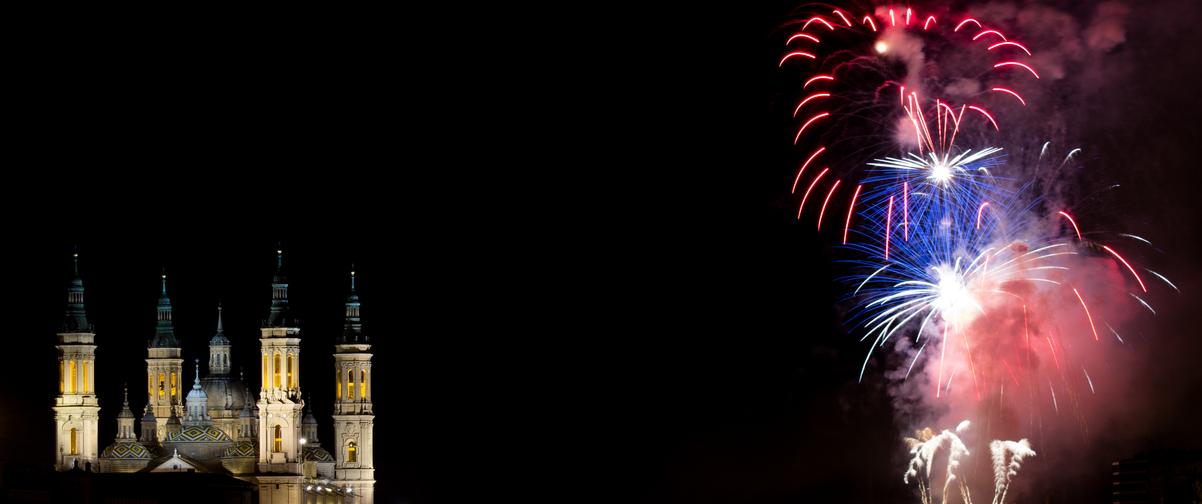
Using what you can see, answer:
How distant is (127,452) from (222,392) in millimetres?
10859

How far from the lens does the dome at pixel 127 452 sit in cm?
11456

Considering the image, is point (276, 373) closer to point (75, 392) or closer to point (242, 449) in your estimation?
point (242, 449)

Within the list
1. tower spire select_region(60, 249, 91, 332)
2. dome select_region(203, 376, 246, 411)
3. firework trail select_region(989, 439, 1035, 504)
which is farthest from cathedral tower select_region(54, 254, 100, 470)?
firework trail select_region(989, 439, 1035, 504)

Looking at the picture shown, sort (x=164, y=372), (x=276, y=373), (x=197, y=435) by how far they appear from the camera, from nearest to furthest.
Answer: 1. (x=276, y=373)
2. (x=197, y=435)
3. (x=164, y=372)

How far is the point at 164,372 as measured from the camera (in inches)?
4911

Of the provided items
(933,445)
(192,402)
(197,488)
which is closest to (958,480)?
(933,445)

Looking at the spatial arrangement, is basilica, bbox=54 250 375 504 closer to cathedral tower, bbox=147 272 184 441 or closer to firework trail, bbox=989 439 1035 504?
cathedral tower, bbox=147 272 184 441

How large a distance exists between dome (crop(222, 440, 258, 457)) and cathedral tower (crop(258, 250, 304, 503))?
105 cm

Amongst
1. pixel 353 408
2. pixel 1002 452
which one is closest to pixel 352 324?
pixel 353 408

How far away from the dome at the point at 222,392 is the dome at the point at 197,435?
6.37 metres

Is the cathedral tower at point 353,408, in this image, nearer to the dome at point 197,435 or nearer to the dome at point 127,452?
the dome at point 197,435

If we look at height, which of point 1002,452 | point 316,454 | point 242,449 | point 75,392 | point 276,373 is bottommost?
point 1002,452

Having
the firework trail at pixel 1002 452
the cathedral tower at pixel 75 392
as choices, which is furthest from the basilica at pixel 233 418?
the firework trail at pixel 1002 452

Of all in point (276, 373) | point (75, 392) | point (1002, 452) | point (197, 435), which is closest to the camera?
point (1002, 452)
